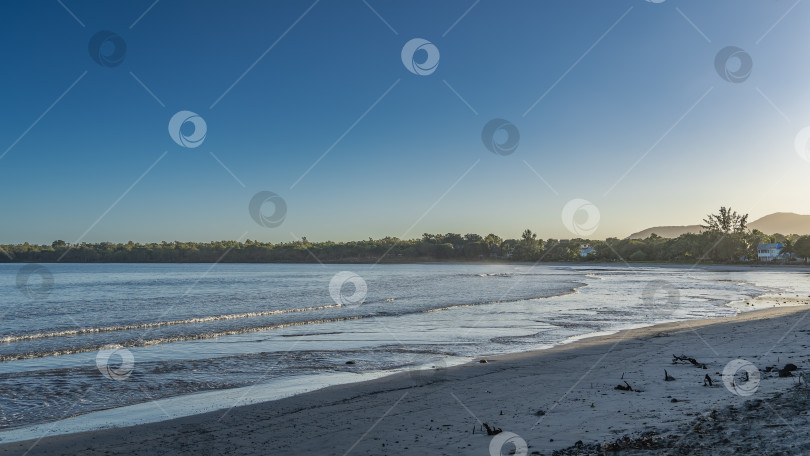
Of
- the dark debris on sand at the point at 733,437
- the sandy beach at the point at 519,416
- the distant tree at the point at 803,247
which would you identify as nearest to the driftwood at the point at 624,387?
the sandy beach at the point at 519,416

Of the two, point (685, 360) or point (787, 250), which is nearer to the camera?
point (685, 360)

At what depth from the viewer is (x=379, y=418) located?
26.0 feet

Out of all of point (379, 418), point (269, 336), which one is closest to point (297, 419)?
point (379, 418)

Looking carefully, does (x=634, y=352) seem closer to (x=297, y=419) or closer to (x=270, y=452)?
(x=297, y=419)

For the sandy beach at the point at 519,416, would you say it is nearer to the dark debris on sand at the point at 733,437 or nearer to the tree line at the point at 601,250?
the dark debris on sand at the point at 733,437

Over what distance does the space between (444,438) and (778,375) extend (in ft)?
20.5

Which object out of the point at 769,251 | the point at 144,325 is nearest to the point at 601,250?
the point at 769,251

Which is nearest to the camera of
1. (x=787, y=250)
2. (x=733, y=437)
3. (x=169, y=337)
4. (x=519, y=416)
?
(x=733, y=437)

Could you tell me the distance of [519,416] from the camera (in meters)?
7.61

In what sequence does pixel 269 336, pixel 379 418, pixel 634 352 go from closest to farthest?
pixel 379 418 < pixel 634 352 < pixel 269 336

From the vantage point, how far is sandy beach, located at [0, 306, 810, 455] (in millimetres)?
5836

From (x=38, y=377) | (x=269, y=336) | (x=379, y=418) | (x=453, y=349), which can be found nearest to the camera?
(x=379, y=418)

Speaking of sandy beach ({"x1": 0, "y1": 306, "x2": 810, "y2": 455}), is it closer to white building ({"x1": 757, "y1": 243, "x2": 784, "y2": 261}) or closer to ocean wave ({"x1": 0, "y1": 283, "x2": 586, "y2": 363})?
ocean wave ({"x1": 0, "y1": 283, "x2": 586, "y2": 363})

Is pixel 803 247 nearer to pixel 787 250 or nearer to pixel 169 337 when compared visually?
pixel 787 250
